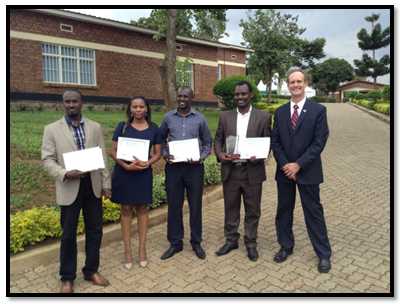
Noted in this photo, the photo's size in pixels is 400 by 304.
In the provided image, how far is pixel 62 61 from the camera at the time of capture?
19.0 meters

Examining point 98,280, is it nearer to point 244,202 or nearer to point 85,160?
point 85,160

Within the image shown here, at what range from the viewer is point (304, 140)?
13.7ft

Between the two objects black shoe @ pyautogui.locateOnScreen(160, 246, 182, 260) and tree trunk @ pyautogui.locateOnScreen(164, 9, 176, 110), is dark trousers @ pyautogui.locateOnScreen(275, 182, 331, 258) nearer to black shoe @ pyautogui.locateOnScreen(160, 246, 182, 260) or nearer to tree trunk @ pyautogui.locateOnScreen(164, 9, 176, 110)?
black shoe @ pyautogui.locateOnScreen(160, 246, 182, 260)

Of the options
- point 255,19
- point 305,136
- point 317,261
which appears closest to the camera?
point 305,136

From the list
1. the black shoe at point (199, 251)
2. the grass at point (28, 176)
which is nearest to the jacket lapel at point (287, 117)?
the black shoe at point (199, 251)

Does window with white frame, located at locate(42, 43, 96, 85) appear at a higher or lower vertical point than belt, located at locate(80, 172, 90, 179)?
higher

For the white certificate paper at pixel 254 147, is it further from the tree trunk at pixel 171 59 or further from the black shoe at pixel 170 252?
the tree trunk at pixel 171 59

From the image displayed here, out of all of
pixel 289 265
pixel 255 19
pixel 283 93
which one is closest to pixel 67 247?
pixel 289 265

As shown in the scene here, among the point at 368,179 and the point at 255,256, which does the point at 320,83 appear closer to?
the point at 368,179

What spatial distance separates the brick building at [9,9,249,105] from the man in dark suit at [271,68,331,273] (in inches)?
569

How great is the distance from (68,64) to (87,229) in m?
17.2

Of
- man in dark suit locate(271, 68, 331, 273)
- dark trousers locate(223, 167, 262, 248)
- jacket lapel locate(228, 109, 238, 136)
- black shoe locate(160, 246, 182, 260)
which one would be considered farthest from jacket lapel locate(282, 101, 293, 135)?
black shoe locate(160, 246, 182, 260)

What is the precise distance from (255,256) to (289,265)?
405 millimetres

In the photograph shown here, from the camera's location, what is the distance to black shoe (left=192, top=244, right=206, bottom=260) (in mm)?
4641
